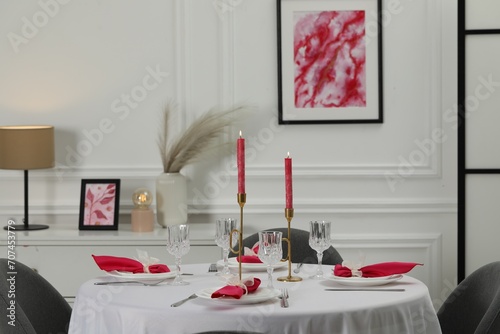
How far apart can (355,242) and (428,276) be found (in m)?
0.41

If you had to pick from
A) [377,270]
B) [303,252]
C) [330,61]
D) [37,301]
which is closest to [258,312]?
[377,270]

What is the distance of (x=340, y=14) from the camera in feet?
14.2

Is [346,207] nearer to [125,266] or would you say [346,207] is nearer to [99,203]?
[99,203]

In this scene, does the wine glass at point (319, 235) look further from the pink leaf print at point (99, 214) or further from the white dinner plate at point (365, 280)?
the pink leaf print at point (99, 214)

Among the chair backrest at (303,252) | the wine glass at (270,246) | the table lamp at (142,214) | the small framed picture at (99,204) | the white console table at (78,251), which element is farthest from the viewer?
the small framed picture at (99,204)

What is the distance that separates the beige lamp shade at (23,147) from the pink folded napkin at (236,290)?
1.97 metres

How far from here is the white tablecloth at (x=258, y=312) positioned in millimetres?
2391

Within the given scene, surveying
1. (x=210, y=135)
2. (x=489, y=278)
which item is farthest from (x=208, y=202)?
(x=489, y=278)

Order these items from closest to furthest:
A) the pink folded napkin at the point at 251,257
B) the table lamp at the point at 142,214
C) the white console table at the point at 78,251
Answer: the pink folded napkin at the point at 251,257 → the white console table at the point at 78,251 → the table lamp at the point at 142,214

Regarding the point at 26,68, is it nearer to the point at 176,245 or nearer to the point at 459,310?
the point at 176,245

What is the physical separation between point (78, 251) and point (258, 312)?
187cm

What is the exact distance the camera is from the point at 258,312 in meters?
2.42

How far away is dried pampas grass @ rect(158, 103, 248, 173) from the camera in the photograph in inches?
167

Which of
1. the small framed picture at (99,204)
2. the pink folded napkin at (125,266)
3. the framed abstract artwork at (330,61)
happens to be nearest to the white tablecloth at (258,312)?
the pink folded napkin at (125,266)
